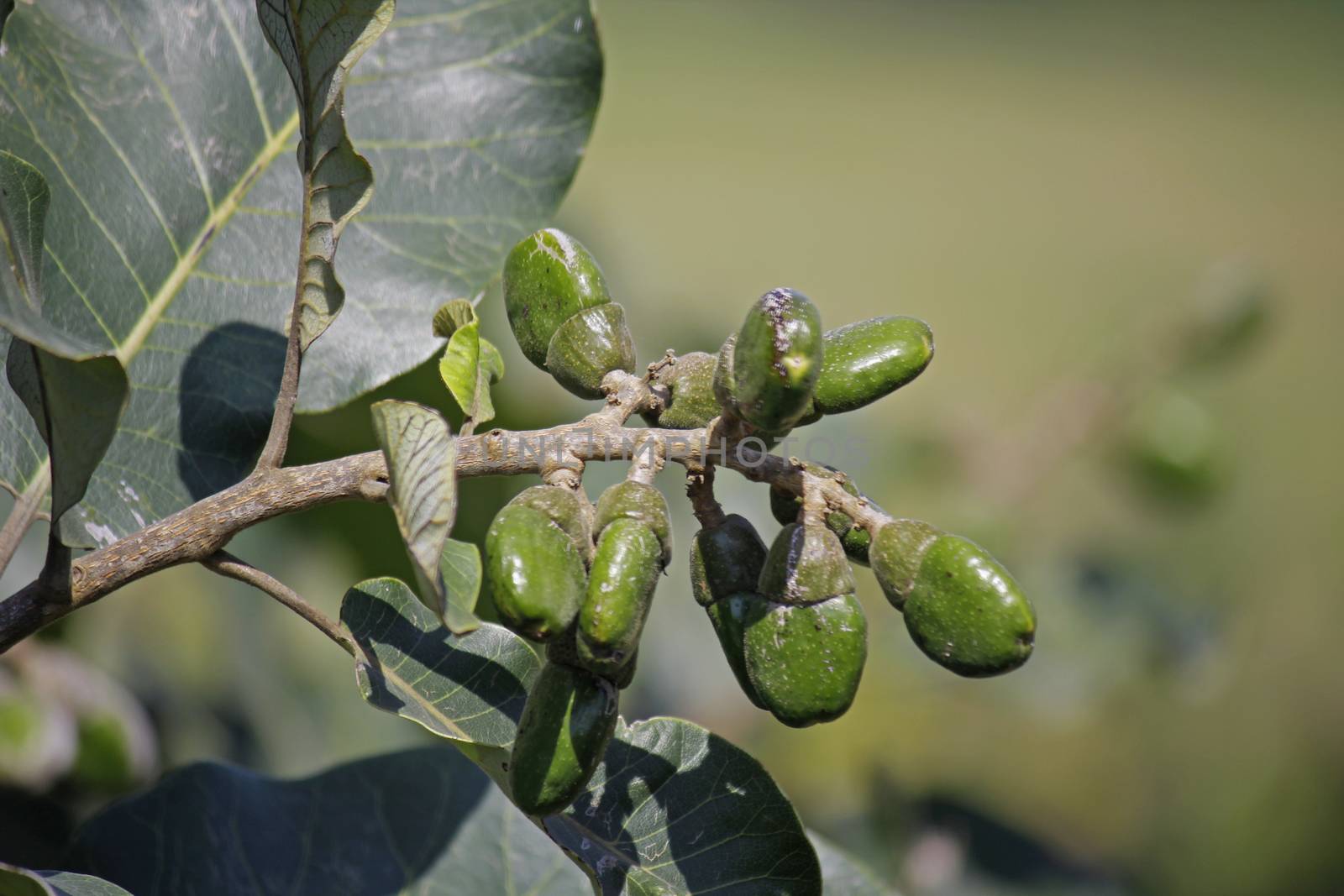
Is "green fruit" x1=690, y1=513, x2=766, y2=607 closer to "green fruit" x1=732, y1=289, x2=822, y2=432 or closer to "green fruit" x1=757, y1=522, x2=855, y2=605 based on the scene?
"green fruit" x1=757, y1=522, x2=855, y2=605

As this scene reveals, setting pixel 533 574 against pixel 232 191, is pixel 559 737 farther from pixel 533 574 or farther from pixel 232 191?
pixel 232 191

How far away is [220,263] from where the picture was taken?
4.40 ft

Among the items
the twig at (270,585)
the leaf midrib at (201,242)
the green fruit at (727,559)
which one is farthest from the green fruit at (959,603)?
the leaf midrib at (201,242)

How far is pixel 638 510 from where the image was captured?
35.7 inches

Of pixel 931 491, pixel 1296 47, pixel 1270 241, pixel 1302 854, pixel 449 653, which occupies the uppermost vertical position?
pixel 1296 47

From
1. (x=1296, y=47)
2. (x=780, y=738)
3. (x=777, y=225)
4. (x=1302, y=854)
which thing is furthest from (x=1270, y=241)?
(x=780, y=738)

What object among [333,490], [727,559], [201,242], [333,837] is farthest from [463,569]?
[333,837]

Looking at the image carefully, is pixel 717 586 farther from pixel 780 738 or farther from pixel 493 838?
pixel 780 738

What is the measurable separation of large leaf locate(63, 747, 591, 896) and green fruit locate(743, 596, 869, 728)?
78cm

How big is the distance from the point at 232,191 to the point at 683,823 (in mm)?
901

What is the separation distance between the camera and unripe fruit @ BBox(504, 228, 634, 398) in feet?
3.40

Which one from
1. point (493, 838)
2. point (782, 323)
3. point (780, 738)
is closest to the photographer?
point (782, 323)

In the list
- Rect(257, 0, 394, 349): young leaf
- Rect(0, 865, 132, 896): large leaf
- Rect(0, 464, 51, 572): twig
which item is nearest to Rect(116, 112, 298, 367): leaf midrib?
Rect(0, 464, 51, 572): twig

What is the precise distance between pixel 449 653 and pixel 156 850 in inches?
24.6
